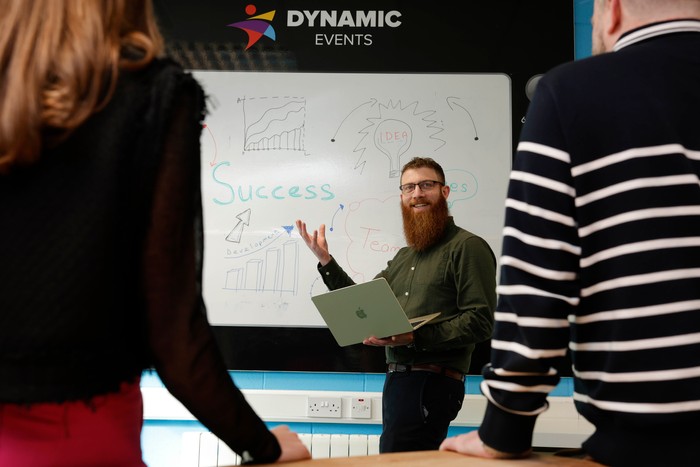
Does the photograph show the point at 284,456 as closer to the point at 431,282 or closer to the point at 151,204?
the point at 151,204

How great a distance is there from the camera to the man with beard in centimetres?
A: 303

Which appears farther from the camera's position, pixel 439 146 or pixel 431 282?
pixel 439 146

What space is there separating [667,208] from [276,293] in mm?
3035

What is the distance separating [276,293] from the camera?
397cm

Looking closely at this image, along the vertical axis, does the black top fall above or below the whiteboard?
below

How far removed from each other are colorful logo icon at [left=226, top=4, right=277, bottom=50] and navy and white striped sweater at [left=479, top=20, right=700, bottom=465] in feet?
10.7

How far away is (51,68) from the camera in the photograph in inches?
34.5

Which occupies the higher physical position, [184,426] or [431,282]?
[431,282]

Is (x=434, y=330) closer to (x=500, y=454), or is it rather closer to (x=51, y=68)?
(x=500, y=454)

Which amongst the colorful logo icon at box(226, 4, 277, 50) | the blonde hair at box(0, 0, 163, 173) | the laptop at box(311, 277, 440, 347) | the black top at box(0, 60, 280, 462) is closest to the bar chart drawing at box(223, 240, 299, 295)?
the laptop at box(311, 277, 440, 347)

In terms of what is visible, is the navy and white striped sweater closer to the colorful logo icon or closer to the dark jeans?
the dark jeans

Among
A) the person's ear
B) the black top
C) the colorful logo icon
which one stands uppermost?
the colorful logo icon

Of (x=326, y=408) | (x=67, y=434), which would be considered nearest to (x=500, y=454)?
(x=67, y=434)

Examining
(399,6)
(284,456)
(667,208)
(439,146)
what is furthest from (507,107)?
(284,456)
